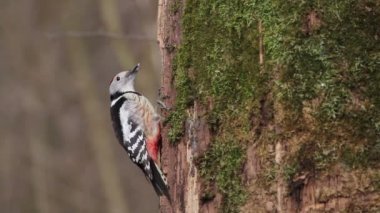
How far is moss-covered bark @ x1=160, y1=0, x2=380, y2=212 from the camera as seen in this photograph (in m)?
2.82

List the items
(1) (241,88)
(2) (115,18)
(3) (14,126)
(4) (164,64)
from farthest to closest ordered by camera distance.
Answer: (3) (14,126)
(2) (115,18)
(4) (164,64)
(1) (241,88)

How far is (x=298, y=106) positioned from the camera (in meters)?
2.87

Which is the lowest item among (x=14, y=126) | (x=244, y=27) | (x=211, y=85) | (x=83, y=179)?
(x=83, y=179)

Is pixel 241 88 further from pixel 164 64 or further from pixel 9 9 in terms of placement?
pixel 9 9

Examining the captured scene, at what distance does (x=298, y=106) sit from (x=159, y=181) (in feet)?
3.77

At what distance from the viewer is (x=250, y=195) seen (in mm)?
2949

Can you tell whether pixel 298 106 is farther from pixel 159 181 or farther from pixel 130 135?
pixel 130 135

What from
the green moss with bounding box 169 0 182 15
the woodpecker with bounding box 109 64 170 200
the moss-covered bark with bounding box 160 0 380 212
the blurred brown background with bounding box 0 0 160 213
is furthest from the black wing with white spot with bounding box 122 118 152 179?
the blurred brown background with bounding box 0 0 160 213

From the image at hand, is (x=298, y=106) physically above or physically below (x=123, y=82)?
above

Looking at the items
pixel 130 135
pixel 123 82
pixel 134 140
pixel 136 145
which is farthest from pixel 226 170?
pixel 123 82

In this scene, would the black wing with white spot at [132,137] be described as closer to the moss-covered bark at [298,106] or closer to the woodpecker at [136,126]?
the woodpecker at [136,126]

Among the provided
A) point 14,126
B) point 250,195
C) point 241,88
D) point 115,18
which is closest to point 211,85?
point 241,88

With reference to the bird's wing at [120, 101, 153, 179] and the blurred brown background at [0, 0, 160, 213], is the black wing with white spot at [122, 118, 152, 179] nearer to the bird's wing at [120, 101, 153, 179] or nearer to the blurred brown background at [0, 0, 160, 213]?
the bird's wing at [120, 101, 153, 179]

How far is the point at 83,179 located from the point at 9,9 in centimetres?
336
